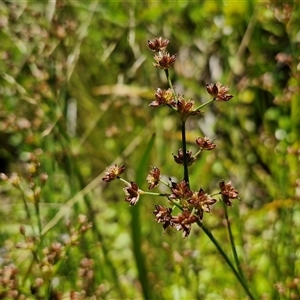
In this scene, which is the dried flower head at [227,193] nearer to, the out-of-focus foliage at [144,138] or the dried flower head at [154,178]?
the dried flower head at [154,178]

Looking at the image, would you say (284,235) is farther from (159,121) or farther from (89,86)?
(89,86)

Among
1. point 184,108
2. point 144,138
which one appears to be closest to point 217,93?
point 184,108

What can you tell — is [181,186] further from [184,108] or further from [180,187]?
[184,108]

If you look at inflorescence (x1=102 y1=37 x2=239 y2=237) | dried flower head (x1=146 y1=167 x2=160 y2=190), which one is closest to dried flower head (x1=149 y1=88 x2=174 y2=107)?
inflorescence (x1=102 y1=37 x2=239 y2=237)

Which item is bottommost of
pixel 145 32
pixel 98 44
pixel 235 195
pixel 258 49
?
pixel 235 195

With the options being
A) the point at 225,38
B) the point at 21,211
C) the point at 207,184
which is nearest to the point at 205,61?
the point at 225,38

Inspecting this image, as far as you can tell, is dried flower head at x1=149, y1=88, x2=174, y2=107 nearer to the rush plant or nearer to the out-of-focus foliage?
the rush plant
